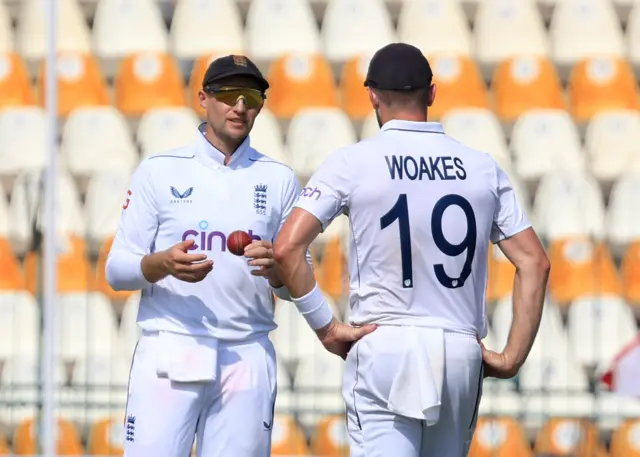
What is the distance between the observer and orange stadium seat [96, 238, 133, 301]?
8045 millimetres

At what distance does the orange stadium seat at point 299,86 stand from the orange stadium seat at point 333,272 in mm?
1724

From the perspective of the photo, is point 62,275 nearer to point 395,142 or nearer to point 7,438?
point 7,438

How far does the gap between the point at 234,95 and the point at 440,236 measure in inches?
36.2

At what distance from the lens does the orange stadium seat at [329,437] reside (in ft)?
24.9

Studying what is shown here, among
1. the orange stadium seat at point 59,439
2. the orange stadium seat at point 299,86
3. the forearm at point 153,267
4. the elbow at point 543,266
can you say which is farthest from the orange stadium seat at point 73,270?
the elbow at point 543,266

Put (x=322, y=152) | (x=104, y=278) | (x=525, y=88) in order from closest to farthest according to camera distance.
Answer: (x=104, y=278) < (x=322, y=152) < (x=525, y=88)

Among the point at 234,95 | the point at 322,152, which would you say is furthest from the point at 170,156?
the point at 322,152

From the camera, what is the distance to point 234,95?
14.5 ft

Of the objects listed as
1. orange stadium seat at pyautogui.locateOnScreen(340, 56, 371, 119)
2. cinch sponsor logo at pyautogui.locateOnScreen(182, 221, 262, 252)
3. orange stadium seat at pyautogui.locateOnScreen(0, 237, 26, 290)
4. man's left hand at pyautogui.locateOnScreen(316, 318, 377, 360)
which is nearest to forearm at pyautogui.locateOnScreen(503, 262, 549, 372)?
man's left hand at pyautogui.locateOnScreen(316, 318, 377, 360)

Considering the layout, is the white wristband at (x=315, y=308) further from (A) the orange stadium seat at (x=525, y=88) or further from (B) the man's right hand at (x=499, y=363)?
(A) the orange stadium seat at (x=525, y=88)

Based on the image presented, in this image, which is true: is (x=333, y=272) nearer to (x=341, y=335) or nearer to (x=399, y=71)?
(x=341, y=335)

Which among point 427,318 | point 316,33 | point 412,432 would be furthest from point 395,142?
point 316,33

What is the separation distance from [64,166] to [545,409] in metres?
3.59

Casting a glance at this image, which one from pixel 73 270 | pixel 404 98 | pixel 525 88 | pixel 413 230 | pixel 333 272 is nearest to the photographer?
pixel 413 230
